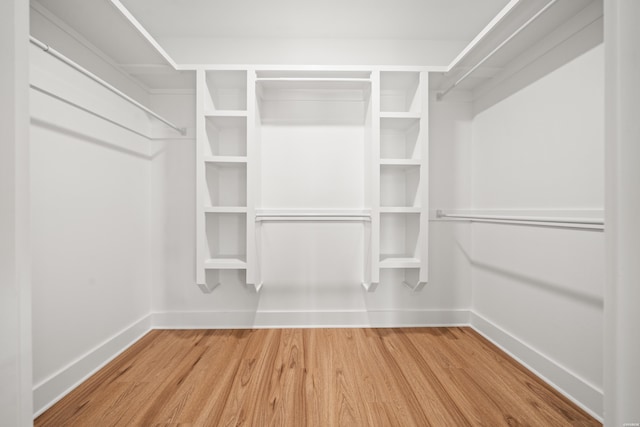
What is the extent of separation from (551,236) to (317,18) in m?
1.94

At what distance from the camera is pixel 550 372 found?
1.39m

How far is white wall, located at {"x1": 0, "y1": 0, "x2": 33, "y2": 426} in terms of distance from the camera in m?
0.67

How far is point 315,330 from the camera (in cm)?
200

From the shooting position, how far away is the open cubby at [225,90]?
181 cm

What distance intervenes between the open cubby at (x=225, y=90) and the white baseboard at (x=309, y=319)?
4.90 feet

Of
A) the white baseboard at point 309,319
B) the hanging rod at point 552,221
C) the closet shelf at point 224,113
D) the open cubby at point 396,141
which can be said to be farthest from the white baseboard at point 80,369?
the hanging rod at point 552,221

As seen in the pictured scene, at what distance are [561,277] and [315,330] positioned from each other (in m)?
1.51

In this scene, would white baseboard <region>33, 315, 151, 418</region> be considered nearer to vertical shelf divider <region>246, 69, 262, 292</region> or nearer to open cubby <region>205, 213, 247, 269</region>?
open cubby <region>205, 213, 247, 269</region>

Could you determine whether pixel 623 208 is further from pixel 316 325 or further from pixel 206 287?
pixel 206 287

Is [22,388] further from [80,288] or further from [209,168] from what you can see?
[209,168]

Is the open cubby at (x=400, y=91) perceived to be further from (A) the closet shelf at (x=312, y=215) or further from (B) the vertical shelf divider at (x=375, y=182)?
(A) the closet shelf at (x=312, y=215)

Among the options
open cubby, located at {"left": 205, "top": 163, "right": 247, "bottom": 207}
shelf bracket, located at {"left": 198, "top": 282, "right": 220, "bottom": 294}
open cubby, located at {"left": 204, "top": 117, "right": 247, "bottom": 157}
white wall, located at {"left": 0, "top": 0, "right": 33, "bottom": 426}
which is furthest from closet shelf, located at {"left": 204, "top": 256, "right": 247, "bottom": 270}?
white wall, located at {"left": 0, "top": 0, "right": 33, "bottom": 426}

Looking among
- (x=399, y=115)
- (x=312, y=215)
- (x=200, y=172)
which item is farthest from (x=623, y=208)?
(x=200, y=172)

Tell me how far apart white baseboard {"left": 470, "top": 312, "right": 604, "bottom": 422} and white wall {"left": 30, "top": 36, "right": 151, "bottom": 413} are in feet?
8.00
